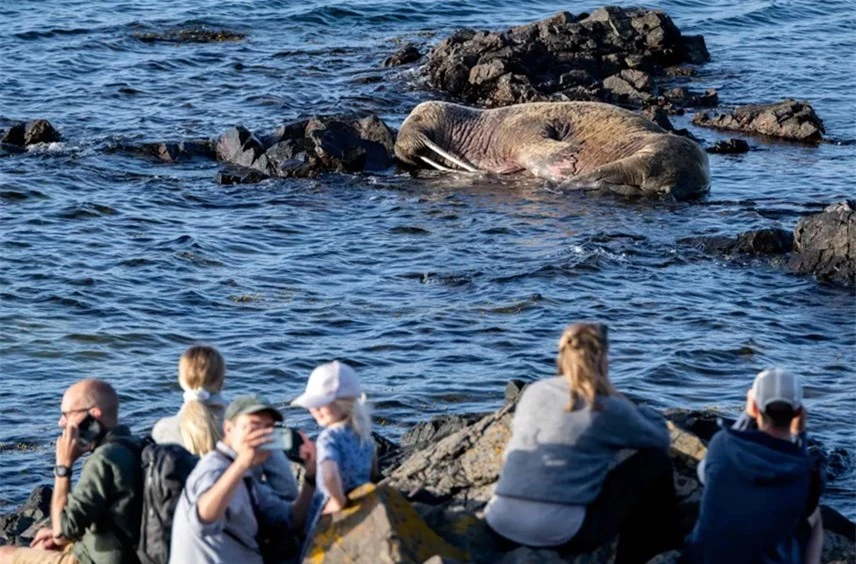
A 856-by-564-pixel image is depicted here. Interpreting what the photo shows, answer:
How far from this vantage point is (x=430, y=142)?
25.8 metres

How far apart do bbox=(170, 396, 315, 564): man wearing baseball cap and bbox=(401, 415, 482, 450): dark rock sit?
322cm

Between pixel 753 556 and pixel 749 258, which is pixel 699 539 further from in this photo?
pixel 749 258

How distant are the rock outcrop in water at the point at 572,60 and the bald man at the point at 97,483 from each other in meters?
21.1

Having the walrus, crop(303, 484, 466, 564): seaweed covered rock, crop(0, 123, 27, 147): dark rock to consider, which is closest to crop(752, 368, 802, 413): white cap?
crop(303, 484, 466, 564): seaweed covered rock

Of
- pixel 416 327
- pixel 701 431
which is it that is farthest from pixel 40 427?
pixel 701 431

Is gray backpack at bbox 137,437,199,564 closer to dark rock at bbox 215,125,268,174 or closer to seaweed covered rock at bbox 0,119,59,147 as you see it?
dark rock at bbox 215,125,268,174

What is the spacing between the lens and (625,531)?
28.5ft

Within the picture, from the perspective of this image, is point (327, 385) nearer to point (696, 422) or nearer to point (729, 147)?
point (696, 422)

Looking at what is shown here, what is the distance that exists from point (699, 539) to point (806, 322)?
1025 cm

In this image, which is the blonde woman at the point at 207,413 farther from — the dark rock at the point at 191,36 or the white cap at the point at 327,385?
the dark rock at the point at 191,36

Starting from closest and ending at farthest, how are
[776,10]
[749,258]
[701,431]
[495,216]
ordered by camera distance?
[701,431] → [749,258] → [495,216] → [776,10]

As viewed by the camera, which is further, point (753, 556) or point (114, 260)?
point (114, 260)

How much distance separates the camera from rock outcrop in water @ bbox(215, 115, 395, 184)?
24734mm

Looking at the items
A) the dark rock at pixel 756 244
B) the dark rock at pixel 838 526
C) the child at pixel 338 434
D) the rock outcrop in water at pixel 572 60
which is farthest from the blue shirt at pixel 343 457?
the rock outcrop in water at pixel 572 60
